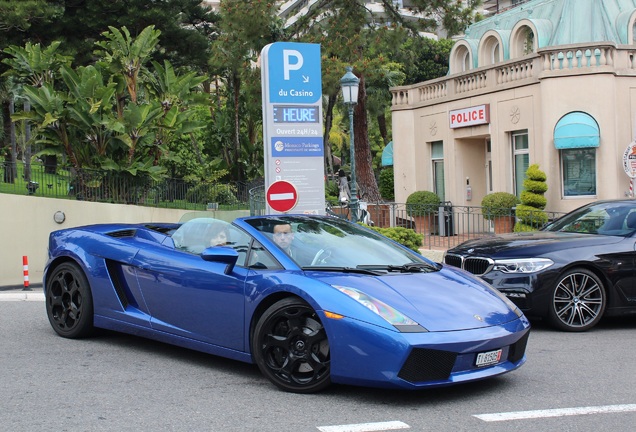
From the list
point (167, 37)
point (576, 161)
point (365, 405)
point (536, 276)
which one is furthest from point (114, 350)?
point (167, 37)

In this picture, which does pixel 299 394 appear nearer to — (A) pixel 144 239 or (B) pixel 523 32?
(A) pixel 144 239

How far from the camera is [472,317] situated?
18.8ft

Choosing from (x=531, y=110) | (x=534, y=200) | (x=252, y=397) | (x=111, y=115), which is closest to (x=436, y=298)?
(x=252, y=397)

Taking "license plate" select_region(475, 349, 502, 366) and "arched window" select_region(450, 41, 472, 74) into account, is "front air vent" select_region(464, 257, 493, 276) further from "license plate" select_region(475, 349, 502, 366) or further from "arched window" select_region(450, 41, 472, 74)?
"arched window" select_region(450, 41, 472, 74)

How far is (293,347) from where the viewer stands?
19.1 ft

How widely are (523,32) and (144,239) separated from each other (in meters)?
19.8

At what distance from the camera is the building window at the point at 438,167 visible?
25.8m

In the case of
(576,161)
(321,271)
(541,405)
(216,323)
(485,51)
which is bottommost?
(541,405)

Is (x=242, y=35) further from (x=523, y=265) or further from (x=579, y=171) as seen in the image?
(x=523, y=265)

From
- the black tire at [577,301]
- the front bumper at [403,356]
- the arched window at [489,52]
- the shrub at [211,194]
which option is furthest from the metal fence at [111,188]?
the front bumper at [403,356]

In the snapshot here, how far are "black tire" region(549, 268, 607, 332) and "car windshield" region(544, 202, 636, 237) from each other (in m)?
0.87

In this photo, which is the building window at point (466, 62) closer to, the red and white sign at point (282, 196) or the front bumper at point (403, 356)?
the red and white sign at point (282, 196)

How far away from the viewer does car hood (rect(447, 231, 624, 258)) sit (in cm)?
880

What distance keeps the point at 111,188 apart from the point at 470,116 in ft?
35.6
